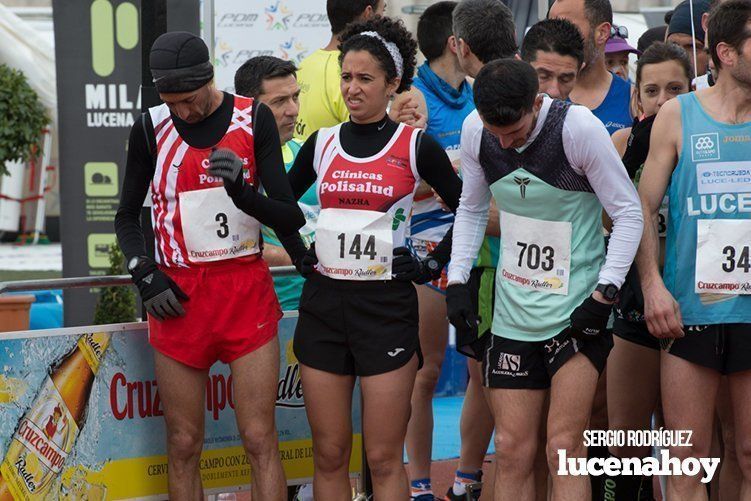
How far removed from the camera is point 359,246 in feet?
15.0

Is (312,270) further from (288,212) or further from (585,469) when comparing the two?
(585,469)

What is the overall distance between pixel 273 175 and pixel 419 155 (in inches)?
22.4

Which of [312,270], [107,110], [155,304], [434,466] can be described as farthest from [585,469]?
[107,110]

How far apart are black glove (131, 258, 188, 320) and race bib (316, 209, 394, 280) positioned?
594 millimetres

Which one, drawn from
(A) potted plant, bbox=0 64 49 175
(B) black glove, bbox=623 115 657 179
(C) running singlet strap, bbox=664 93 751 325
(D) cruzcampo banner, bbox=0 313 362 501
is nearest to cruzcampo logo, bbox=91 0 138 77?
(A) potted plant, bbox=0 64 49 175

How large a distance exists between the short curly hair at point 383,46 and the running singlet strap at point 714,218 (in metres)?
1.16

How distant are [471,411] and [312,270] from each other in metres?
1.46

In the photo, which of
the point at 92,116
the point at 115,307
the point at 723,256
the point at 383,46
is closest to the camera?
the point at 723,256

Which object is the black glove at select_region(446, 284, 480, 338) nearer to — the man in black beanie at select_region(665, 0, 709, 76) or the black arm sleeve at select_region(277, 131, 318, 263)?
the black arm sleeve at select_region(277, 131, 318, 263)

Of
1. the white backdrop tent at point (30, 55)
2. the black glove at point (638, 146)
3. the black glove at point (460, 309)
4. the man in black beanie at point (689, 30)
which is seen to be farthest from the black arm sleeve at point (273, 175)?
the white backdrop tent at point (30, 55)

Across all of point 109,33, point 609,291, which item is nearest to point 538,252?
point 609,291

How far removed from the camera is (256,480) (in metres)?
4.69

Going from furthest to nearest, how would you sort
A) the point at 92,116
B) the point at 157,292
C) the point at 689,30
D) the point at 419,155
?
1. the point at 92,116
2. the point at 689,30
3. the point at 419,155
4. the point at 157,292

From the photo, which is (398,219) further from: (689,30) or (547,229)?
(689,30)
